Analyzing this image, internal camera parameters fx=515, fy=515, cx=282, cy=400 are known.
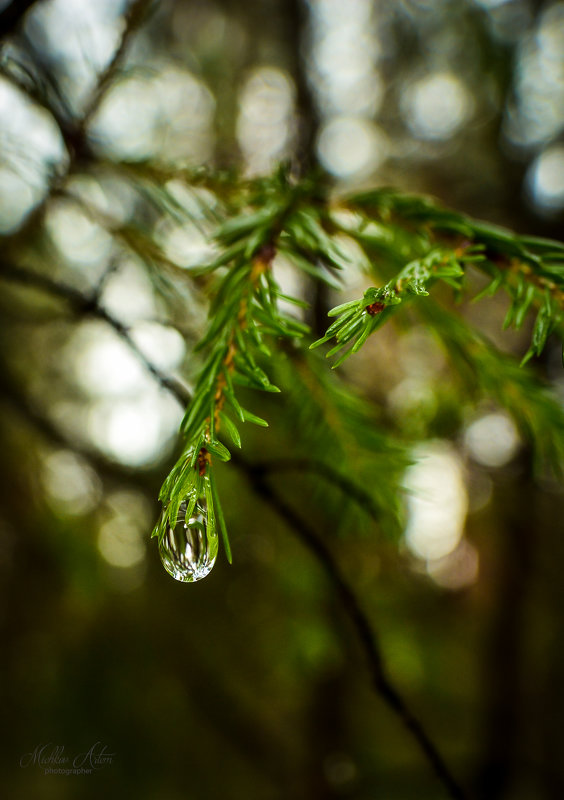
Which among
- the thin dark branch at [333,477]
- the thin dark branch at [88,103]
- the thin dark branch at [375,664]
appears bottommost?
the thin dark branch at [375,664]

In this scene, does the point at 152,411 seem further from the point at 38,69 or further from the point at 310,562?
the point at 38,69

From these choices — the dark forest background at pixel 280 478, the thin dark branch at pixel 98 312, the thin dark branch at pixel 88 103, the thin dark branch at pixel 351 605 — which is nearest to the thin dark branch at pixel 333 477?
the thin dark branch at pixel 351 605

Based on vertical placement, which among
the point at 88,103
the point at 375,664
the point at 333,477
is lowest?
the point at 375,664

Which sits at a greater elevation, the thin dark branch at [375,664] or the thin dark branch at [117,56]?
the thin dark branch at [117,56]

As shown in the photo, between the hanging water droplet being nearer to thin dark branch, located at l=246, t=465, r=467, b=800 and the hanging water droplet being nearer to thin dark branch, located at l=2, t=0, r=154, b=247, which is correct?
thin dark branch, located at l=246, t=465, r=467, b=800

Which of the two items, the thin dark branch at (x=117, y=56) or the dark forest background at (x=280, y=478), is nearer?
the thin dark branch at (x=117, y=56)

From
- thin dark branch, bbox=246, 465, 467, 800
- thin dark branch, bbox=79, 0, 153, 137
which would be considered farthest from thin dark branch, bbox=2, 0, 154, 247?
thin dark branch, bbox=246, 465, 467, 800

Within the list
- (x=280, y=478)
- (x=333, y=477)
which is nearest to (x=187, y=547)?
(x=333, y=477)

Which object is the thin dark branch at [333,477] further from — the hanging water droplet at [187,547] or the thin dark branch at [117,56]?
the thin dark branch at [117,56]

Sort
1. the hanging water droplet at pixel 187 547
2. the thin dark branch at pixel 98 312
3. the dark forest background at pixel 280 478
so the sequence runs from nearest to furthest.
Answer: the hanging water droplet at pixel 187 547
the thin dark branch at pixel 98 312
the dark forest background at pixel 280 478

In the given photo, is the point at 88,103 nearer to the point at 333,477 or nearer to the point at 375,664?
the point at 333,477

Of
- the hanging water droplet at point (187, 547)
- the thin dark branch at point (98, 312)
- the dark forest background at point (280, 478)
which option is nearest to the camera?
the hanging water droplet at point (187, 547)
